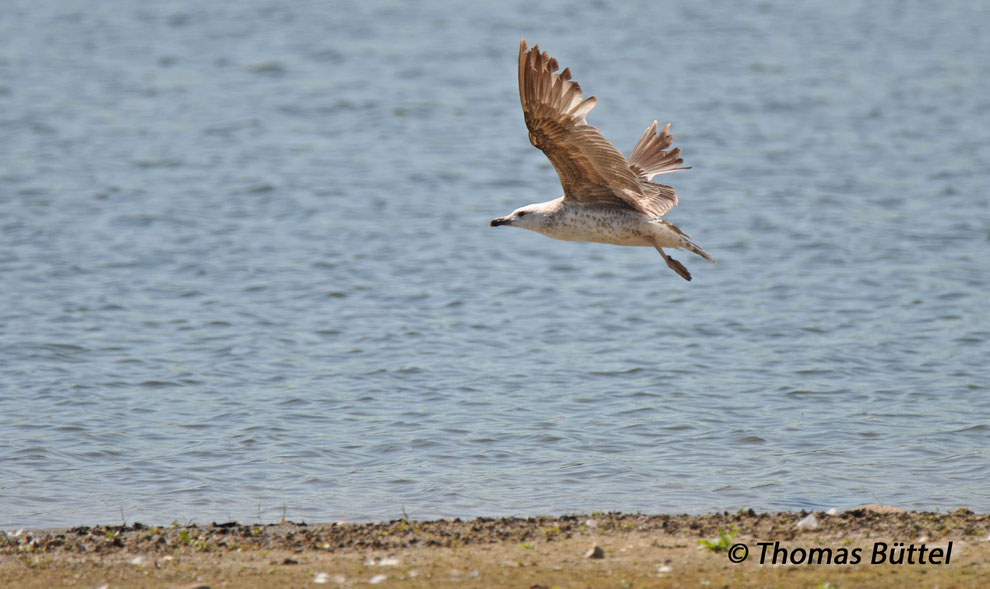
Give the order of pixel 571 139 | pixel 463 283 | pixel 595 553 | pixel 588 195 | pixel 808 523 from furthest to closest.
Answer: pixel 463 283 → pixel 588 195 → pixel 571 139 → pixel 808 523 → pixel 595 553

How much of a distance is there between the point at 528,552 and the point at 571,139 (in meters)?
2.84

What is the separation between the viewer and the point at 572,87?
25.1ft

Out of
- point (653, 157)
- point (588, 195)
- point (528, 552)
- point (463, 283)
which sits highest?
point (653, 157)

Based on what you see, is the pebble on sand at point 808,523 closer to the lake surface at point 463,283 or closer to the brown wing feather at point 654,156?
the lake surface at point 463,283

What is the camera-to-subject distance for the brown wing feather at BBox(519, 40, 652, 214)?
761cm

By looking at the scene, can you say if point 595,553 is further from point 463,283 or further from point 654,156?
point 463,283

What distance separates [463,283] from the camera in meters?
13.6

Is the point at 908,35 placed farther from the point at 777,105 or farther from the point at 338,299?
the point at 338,299

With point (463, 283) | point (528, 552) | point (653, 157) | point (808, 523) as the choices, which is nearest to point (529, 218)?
point (653, 157)

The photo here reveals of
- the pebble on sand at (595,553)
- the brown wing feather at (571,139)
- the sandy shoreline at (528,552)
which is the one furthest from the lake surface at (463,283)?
the brown wing feather at (571,139)

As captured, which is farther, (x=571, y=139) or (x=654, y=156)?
(x=654, y=156)

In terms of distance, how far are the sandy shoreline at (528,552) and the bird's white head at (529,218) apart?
2291 millimetres

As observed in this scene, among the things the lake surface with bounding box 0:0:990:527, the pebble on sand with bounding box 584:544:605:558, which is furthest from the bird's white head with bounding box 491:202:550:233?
the pebble on sand with bounding box 584:544:605:558

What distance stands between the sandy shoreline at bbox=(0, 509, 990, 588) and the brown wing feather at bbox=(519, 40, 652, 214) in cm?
245
